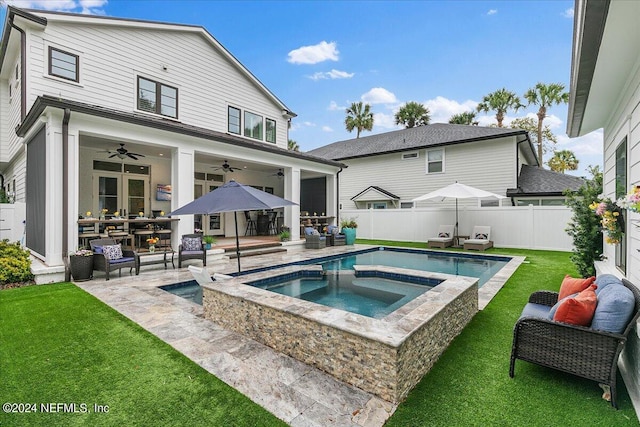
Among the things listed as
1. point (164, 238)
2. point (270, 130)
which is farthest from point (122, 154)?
point (270, 130)

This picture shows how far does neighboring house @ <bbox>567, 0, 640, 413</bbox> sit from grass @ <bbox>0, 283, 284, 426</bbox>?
363cm

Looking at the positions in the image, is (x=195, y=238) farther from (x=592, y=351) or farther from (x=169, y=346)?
Result: (x=592, y=351)

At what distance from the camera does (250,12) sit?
15047 mm

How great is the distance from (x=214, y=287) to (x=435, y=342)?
309 centimetres

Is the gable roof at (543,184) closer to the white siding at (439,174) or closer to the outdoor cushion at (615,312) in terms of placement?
the white siding at (439,174)

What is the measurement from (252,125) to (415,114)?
1861 cm

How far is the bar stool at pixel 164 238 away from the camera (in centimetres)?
914

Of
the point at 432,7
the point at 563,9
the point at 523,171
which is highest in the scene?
the point at 432,7

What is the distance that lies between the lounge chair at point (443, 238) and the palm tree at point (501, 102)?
1509 cm

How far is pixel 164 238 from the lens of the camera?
378 inches

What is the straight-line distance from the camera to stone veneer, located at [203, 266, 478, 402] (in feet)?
8.95

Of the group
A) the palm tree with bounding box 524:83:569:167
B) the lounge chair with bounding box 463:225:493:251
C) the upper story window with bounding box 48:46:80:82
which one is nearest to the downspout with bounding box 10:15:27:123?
the upper story window with bounding box 48:46:80:82

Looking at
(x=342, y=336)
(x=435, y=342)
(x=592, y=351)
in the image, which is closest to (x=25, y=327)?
(x=342, y=336)

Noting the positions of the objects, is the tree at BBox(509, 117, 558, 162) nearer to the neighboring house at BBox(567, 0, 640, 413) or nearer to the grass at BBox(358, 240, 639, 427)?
the neighboring house at BBox(567, 0, 640, 413)
